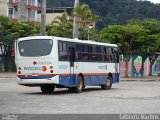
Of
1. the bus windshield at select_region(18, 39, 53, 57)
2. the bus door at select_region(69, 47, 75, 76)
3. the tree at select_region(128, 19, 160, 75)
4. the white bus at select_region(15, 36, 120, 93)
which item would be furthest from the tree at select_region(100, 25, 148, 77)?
the bus windshield at select_region(18, 39, 53, 57)

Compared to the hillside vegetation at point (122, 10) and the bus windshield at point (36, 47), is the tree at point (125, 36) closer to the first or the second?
the bus windshield at point (36, 47)

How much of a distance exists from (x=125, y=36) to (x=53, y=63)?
31578mm

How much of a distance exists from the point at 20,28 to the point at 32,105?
4777 centimetres

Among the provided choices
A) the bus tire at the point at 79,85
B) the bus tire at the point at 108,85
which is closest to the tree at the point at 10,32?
the bus tire at the point at 108,85

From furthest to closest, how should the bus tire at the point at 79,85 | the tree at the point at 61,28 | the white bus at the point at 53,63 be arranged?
the tree at the point at 61,28
the bus tire at the point at 79,85
the white bus at the point at 53,63

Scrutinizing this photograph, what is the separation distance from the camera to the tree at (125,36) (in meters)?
54.5

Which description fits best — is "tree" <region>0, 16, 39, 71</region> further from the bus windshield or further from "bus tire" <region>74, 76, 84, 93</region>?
the bus windshield

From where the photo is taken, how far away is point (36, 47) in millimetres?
24500

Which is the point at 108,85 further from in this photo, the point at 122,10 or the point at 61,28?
the point at 122,10

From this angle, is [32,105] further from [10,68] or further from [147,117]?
[10,68]

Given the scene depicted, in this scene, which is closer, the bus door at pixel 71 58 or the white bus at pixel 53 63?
the white bus at pixel 53 63

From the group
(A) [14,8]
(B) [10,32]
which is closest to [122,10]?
(A) [14,8]

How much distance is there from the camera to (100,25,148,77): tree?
5450 cm

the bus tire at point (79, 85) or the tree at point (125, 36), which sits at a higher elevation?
the tree at point (125, 36)
